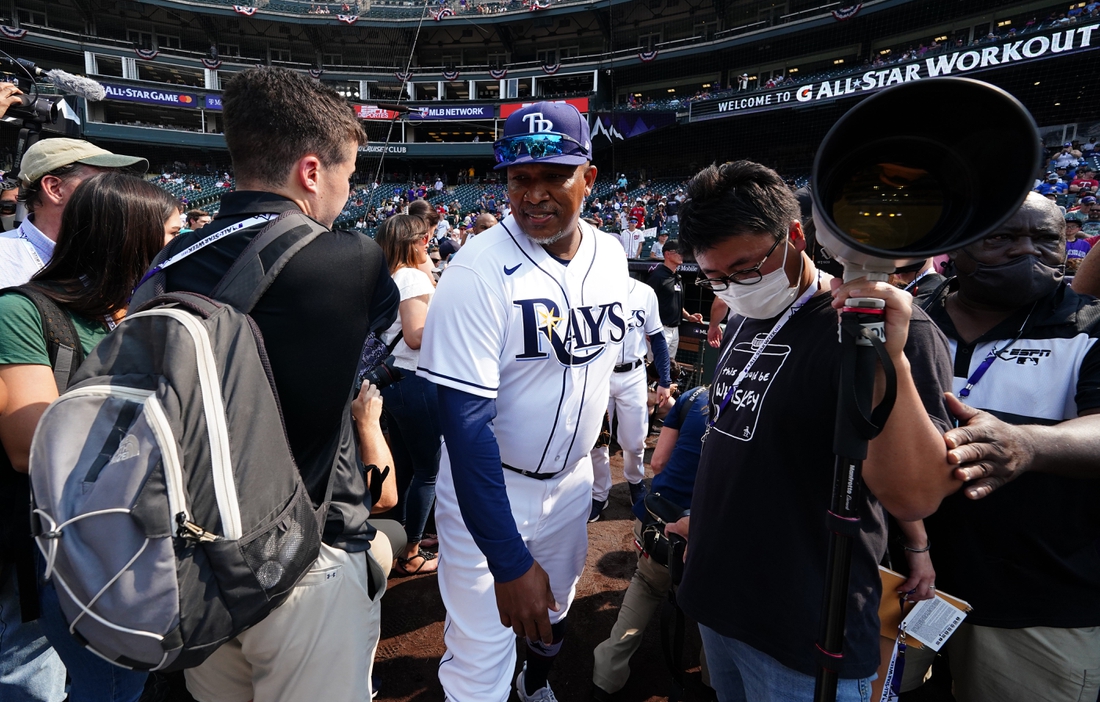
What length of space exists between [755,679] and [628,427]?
2.68 metres

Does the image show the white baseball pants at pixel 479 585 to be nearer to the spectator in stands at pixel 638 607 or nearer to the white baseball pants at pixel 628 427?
the spectator in stands at pixel 638 607

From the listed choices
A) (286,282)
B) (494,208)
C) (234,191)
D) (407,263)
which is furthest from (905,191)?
(494,208)

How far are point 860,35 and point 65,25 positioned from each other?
149 feet

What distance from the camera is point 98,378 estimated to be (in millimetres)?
997

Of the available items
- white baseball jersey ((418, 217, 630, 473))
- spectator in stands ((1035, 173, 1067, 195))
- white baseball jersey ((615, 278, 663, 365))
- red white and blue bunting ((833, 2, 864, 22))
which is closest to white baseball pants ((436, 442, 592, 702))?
white baseball jersey ((418, 217, 630, 473))

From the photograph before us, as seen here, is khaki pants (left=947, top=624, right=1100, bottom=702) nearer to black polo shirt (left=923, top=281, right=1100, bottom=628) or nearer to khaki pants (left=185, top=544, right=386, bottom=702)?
black polo shirt (left=923, top=281, right=1100, bottom=628)

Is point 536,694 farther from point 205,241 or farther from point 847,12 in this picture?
point 847,12

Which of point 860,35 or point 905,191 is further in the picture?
point 860,35

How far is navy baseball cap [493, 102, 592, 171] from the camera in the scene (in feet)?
5.67

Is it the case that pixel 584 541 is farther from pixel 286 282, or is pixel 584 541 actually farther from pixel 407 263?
pixel 407 263

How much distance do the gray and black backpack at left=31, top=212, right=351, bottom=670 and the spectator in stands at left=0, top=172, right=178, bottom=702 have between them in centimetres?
58

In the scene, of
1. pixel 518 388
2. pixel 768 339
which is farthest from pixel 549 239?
pixel 768 339

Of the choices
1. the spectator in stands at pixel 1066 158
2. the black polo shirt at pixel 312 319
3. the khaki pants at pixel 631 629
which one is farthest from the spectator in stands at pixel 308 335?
the spectator in stands at pixel 1066 158

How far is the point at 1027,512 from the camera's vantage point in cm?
168
